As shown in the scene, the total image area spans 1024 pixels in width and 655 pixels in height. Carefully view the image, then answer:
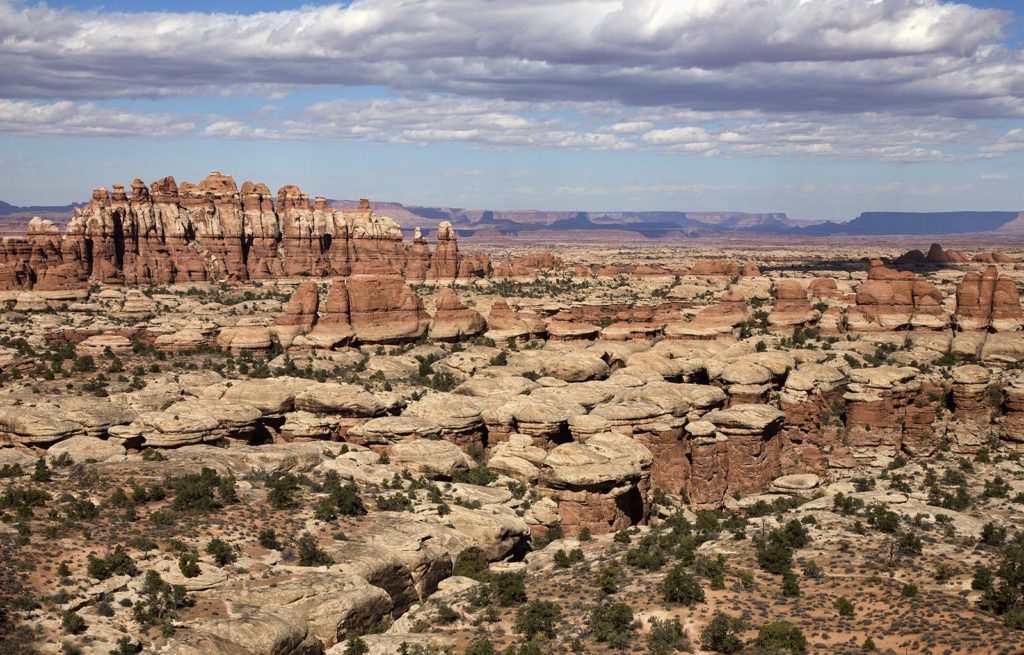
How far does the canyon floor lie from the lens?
29781 mm

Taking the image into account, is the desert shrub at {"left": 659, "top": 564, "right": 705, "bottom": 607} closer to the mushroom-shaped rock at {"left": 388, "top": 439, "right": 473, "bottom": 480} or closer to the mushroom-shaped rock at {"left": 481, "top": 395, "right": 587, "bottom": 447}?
the mushroom-shaped rock at {"left": 388, "top": 439, "right": 473, "bottom": 480}

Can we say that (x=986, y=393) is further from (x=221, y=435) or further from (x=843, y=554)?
(x=221, y=435)

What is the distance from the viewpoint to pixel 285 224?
131m

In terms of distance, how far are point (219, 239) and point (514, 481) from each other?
9040cm

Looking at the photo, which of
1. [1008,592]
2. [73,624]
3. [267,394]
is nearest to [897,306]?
[1008,592]

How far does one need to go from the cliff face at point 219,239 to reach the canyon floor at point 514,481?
36.9m

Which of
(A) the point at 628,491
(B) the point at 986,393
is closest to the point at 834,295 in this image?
(B) the point at 986,393

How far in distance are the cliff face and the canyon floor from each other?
3691cm

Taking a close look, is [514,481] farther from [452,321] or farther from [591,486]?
[452,321]

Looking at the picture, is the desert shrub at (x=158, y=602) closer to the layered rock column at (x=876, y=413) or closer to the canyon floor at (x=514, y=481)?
the canyon floor at (x=514, y=481)

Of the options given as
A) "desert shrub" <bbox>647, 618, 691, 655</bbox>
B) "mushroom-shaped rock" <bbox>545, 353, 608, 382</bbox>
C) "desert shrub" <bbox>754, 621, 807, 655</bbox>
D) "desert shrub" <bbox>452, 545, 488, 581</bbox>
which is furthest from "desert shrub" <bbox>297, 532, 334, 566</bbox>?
"mushroom-shaped rock" <bbox>545, 353, 608, 382</bbox>

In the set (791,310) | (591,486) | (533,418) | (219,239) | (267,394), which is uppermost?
(219,239)

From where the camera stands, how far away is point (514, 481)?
4569 centimetres

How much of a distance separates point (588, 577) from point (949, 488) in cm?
2161
